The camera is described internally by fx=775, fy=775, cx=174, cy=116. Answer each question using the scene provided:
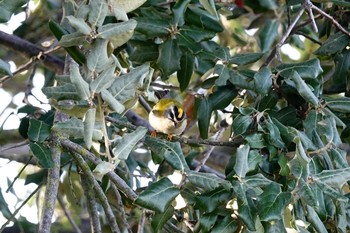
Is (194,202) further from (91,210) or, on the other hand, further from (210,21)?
(210,21)

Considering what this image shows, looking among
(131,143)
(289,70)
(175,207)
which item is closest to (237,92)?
(289,70)

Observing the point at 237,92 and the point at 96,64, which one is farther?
the point at 237,92

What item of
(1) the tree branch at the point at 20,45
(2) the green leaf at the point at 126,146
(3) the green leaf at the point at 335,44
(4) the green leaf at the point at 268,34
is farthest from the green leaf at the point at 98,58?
(4) the green leaf at the point at 268,34

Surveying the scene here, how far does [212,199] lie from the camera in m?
1.30

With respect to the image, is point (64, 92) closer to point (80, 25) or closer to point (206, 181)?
point (80, 25)

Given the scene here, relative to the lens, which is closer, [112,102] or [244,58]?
[112,102]

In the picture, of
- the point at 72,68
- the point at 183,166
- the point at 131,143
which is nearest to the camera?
the point at 72,68

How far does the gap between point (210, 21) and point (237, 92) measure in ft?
0.52

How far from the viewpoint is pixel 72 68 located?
1.13 meters

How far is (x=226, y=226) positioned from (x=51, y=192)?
0.30 metres

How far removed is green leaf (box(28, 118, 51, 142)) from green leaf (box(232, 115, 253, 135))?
35 centimetres

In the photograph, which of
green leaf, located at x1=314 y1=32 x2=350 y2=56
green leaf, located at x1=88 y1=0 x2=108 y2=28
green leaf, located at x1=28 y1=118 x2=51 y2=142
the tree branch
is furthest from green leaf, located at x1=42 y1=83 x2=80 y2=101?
the tree branch

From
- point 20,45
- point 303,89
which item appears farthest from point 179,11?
point 20,45

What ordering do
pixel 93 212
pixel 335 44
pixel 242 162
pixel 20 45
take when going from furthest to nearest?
pixel 20 45
pixel 335 44
pixel 93 212
pixel 242 162
